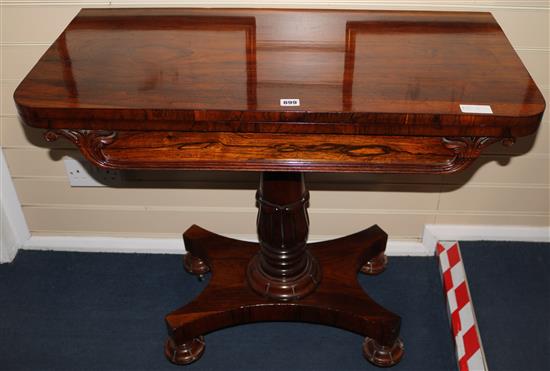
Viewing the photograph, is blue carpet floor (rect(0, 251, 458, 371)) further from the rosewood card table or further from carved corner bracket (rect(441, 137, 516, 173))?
carved corner bracket (rect(441, 137, 516, 173))

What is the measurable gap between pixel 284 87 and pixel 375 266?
87 centimetres

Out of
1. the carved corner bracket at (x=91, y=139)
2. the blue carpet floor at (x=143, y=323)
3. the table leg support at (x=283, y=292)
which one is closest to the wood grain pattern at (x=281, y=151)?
the carved corner bracket at (x=91, y=139)

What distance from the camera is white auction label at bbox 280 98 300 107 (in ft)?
2.96

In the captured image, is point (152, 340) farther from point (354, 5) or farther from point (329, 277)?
point (354, 5)

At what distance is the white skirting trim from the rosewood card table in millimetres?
596

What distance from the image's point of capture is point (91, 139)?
99cm

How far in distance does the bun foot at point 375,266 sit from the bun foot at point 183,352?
20.9 inches

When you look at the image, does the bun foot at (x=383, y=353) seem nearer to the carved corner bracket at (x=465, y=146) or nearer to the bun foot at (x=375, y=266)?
the bun foot at (x=375, y=266)

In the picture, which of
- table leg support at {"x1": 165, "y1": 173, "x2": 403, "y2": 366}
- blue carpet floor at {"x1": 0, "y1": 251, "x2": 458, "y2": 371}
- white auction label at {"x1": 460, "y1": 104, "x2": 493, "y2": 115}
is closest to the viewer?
white auction label at {"x1": 460, "y1": 104, "x2": 493, "y2": 115}

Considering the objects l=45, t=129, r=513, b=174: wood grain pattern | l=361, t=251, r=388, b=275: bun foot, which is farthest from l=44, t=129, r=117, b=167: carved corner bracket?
l=361, t=251, r=388, b=275: bun foot

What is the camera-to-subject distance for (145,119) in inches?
35.9

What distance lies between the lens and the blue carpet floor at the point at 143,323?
4.75 ft

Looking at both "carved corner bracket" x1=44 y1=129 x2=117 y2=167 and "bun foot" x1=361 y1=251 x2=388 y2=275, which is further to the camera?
"bun foot" x1=361 y1=251 x2=388 y2=275

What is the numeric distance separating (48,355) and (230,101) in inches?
37.0
